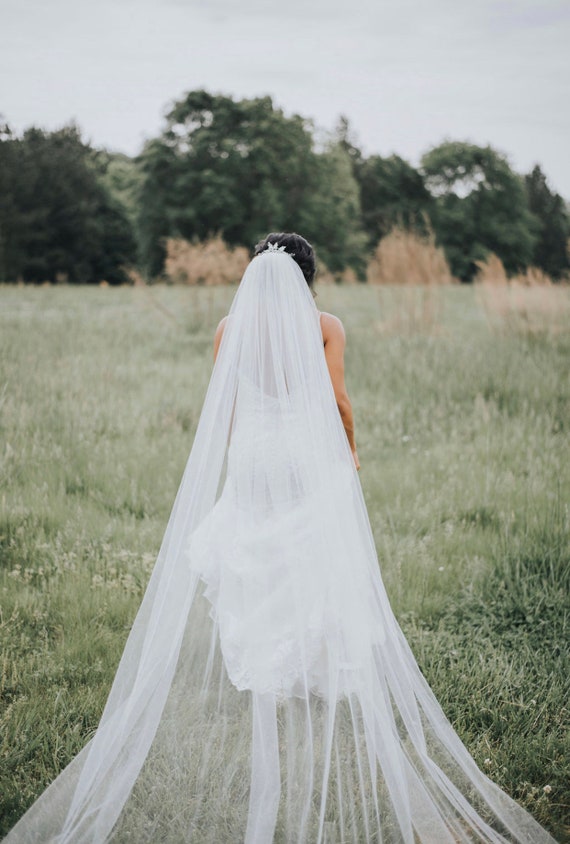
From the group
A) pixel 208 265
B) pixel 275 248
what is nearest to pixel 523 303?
pixel 208 265

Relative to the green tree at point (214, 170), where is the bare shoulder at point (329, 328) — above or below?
below

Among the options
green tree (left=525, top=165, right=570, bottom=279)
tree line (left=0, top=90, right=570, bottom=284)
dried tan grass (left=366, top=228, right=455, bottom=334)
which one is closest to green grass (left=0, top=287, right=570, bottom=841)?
dried tan grass (left=366, top=228, right=455, bottom=334)

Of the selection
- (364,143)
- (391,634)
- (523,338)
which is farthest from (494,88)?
(364,143)

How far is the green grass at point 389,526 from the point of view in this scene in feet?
9.89

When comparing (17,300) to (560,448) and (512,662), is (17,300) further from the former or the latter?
(512,662)

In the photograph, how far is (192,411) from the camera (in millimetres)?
7410

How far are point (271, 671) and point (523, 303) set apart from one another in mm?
10732

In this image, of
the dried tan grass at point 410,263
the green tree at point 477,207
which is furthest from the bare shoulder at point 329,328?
the green tree at point 477,207

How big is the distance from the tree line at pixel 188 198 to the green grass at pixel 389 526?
20763 mm

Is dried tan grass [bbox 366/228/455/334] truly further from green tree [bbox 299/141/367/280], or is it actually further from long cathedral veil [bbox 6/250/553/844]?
green tree [bbox 299/141/367/280]

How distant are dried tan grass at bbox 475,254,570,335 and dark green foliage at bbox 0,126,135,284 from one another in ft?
72.0

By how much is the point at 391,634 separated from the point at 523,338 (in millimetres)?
9765

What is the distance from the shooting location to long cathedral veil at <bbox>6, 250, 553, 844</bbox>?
93.7 inches

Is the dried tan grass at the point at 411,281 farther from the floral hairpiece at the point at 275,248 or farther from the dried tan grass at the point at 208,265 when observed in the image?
the floral hairpiece at the point at 275,248
